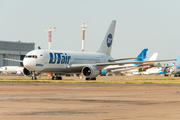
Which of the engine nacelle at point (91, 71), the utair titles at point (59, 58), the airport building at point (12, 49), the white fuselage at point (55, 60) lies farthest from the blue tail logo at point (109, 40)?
the airport building at point (12, 49)

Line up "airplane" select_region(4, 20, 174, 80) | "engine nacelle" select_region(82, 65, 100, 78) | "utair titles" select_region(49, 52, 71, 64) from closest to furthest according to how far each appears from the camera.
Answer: "airplane" select_region(4, 20, 174, 80)
"utair titles" select_region(49, 52, 71, 64)
"engine nacelle" select_region(82, 65, 100, 78)

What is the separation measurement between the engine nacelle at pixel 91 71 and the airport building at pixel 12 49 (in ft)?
306

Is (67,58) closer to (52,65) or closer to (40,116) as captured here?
(52,65)

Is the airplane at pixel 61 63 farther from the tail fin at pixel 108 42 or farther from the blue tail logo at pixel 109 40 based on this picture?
the blue tail logo at pixel 109 40

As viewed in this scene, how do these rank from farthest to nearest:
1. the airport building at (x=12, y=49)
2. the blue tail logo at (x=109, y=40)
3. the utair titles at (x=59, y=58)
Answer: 1. the airport building at (x=12, y=49)
2. the blue tail logo at (x=109, y=40)
3. the utair titles at (x=59, y=58)

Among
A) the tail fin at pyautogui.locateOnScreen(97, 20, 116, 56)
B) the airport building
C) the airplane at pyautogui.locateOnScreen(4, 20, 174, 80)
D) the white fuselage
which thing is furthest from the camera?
the airport building

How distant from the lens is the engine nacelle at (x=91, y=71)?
43131 mm

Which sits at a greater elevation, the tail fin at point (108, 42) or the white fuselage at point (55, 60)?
the tail fin at point (108, 42)

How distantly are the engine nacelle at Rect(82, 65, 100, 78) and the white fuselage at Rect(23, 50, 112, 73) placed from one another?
1.03 m

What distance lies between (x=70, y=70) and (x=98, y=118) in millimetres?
36882

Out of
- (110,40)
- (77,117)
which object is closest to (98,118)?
(77,117)

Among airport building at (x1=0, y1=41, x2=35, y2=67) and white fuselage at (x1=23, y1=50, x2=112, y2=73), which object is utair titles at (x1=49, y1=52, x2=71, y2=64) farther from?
airport building at (x1=0, y1=41, x2=35, y2=67)

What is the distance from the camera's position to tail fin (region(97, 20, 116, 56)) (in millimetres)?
53312

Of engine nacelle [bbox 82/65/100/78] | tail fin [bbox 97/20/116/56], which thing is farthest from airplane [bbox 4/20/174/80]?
tail fin [bbox 97/20/116/56]
